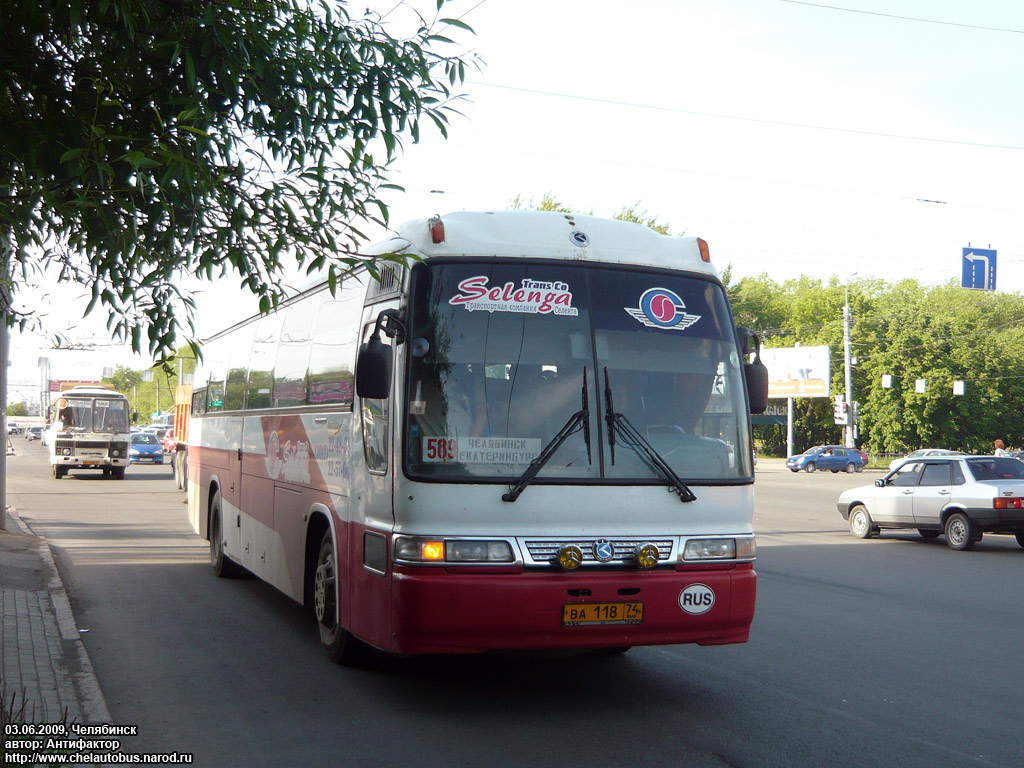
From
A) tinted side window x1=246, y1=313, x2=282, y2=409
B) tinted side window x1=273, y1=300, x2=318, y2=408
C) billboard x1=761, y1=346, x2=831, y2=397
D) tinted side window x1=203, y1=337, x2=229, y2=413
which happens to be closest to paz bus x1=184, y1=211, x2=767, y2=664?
tinted side window x1=273, y1=300, x2=318, y2=408

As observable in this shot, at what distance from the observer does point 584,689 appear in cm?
718

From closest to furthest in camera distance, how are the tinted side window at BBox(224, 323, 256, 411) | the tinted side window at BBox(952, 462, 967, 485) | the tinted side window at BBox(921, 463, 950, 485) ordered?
the tinted side window at BBox(224, 323, 256, 411) < the tinted side window at BBox(952, 462, 967, 485) < the tinted side window at BBox(921, 463, 950, 485)

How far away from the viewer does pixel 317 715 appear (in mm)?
6422

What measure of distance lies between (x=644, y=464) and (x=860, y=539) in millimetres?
13959

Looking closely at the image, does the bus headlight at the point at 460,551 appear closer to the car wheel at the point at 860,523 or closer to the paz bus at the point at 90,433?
the car wheel at the point at 860,523

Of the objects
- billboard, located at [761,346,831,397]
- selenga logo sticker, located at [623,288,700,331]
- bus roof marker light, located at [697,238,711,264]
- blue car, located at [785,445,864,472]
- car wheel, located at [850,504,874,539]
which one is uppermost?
billboard, located at [761,346,831,397]

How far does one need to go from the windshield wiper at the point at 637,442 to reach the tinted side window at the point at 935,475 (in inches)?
509

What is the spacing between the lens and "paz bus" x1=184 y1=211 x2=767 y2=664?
20.5ft

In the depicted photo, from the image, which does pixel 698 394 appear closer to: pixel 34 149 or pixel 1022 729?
pixel 1022 729

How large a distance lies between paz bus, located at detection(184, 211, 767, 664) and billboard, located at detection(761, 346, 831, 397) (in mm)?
69115

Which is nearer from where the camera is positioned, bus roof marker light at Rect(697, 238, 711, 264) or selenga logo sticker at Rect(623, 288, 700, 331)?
selenga logo sticker at Rect(623, 288, 700, 331)

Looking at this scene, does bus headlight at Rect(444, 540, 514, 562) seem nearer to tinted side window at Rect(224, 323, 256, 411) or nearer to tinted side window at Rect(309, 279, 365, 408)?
tinted side window at Rect(309, 279, 365, 408)

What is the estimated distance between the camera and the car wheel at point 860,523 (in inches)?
765

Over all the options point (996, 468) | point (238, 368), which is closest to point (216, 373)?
point (238, 368)
